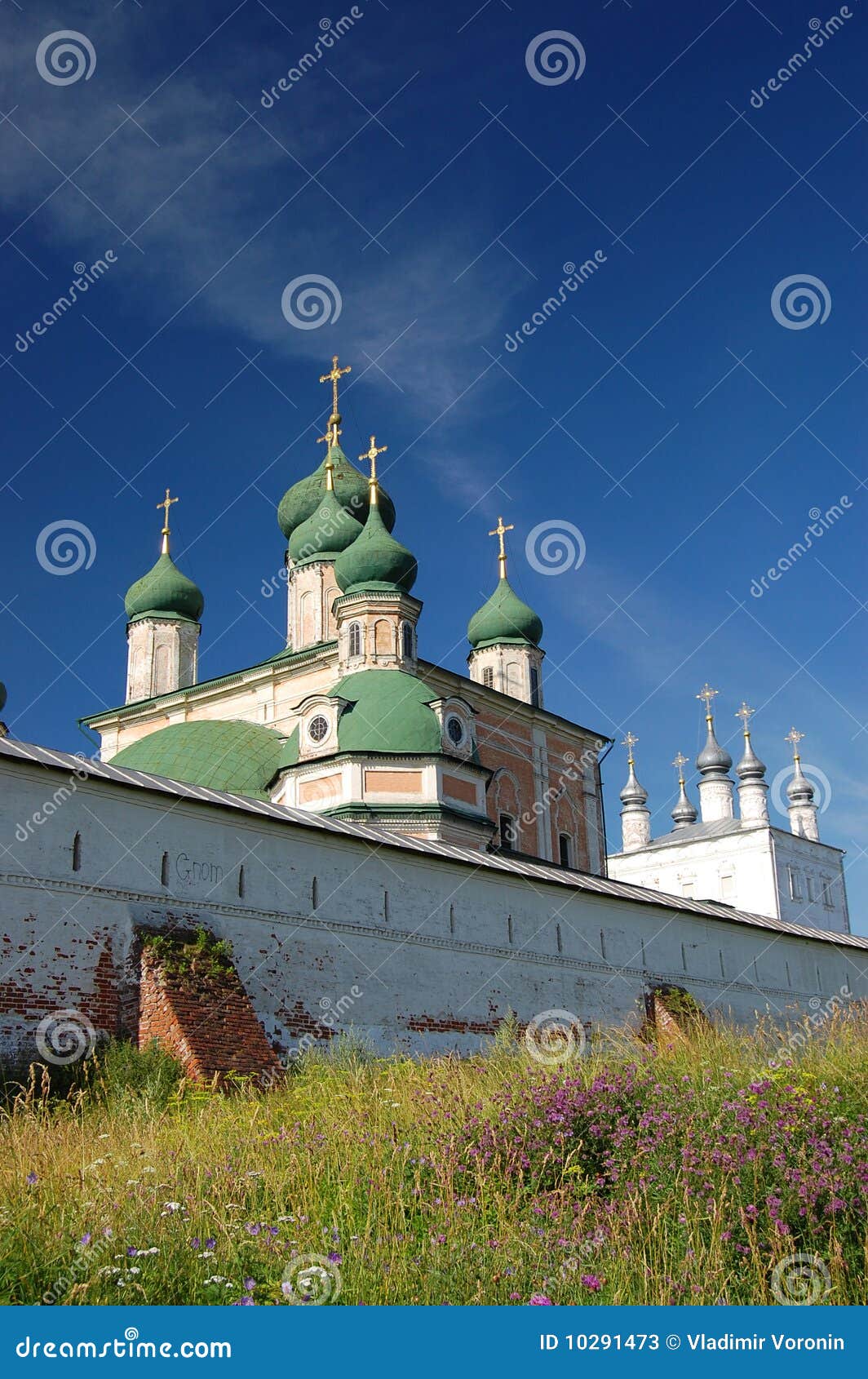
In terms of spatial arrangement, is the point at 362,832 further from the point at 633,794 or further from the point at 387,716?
the point at 633,794

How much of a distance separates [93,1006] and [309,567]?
2092 cm

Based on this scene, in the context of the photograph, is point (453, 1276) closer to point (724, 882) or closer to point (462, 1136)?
point (462, 1136)

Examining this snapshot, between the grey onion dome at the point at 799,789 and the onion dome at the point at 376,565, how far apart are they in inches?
1392

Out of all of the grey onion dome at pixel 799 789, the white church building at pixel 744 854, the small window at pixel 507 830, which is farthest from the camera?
the grey onion dome at pixel 799 789

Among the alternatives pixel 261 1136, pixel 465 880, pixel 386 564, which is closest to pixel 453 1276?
pixel 261 1136

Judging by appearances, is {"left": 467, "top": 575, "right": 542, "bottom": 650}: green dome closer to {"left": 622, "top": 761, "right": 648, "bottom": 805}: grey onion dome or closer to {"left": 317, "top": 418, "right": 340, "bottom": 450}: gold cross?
{"left": 317, "top": 418, "right": 340, "bottom": 450}: gold cross

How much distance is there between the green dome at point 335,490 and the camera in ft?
107

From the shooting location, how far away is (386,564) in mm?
28016

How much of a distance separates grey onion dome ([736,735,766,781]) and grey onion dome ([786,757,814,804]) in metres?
4.68

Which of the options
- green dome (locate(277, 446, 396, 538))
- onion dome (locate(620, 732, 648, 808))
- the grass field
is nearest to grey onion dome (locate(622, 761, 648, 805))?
onion dome (locate(620, 732, 648, 808))

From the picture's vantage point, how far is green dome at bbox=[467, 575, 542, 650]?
118ft

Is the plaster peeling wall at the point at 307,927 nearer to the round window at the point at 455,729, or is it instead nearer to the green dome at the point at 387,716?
the green dome at the point at 387,716

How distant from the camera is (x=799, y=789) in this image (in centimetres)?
5903

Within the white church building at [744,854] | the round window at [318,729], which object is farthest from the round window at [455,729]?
the white church building at [744,854]
